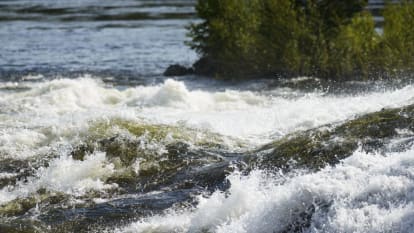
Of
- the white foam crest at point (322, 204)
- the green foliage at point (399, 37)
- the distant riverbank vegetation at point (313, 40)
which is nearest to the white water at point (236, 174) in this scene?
the white foam crest at point (322, 204)

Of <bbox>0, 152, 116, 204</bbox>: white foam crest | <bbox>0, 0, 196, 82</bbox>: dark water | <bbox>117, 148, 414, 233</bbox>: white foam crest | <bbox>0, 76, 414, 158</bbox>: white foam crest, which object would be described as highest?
<bbox>117, 148, 414, 233</bbox>: white foam crest

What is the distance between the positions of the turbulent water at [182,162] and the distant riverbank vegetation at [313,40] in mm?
1500

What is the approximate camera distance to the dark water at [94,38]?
3788cm

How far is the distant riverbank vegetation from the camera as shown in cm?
3266

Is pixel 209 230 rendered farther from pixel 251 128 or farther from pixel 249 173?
pixel 251 128

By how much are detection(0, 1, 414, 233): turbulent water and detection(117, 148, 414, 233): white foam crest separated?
0.8 inches

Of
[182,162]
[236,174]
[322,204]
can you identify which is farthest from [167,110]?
[322,204]

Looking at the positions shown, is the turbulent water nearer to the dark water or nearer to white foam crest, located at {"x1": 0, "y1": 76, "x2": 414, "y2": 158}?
white foam crest, located at {"x1": 0, "y1": 76, "x2": 414, "y2": 158}

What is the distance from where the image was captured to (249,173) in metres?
14.8

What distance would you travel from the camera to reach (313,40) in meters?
33.1

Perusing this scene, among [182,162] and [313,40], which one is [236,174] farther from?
[313,40]

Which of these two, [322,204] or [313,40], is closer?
[322,204]

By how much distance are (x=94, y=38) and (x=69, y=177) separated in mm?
34447

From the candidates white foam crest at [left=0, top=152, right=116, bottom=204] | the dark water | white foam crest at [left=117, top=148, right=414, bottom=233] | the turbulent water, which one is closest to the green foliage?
the turbulent water
